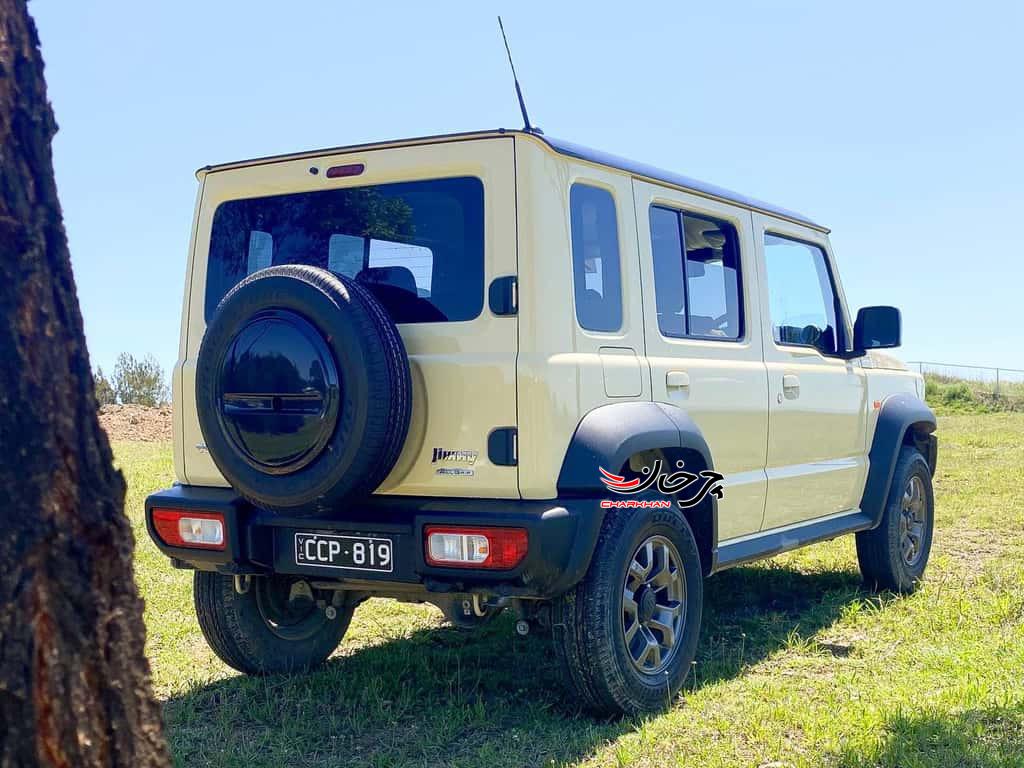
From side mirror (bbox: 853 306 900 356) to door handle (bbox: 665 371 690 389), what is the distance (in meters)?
1.85

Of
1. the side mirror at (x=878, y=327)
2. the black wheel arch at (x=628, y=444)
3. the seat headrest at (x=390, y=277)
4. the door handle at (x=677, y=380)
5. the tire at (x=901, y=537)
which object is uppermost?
the seat headrest at (x=390, y=277)

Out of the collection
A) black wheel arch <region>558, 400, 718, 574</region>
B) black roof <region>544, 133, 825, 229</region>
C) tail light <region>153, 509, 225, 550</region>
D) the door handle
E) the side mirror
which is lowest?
tail light <region>153, 509, 225, 550</region>

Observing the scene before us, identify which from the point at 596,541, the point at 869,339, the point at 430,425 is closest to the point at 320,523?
the point at 430,425

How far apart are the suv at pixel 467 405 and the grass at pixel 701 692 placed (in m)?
0.26

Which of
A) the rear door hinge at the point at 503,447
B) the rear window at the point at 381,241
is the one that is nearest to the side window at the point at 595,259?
the rear window at the point at 381,241

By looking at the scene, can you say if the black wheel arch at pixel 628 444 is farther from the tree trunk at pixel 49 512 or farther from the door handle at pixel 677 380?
the tree trunk at pixel 49 512

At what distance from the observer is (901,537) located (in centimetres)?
639

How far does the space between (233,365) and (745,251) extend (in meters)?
2.55

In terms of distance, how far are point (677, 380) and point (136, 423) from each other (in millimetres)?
15706

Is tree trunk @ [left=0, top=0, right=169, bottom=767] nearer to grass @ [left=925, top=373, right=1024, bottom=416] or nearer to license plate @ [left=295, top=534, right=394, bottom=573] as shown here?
license plate @ [left=295, top=534, right=394, bottom=573]

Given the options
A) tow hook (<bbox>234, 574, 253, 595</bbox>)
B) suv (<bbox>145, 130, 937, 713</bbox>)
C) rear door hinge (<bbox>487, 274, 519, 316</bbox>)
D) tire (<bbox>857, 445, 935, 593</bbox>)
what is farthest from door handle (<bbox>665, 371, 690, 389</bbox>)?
tire (<bbox>857, 445, 935, 593</bbox>)

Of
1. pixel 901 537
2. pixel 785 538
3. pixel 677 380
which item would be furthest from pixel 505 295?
pixel 901 537

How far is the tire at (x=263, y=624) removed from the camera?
466 cm

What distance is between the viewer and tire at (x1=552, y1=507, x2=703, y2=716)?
3.93 meters
